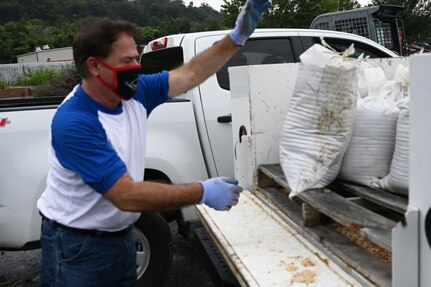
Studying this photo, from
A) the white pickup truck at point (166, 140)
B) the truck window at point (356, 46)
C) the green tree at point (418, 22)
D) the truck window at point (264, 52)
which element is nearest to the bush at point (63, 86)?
the white pickup truck at point (166, 140)

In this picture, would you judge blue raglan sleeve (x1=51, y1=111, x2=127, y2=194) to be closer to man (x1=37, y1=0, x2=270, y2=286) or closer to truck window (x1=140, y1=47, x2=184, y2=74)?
man (x1=37, y1=0, x2=270, y2=286)

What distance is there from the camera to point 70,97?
2.11m

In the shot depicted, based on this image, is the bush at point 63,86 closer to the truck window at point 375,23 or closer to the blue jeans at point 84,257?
the blue jeans at point 84,257

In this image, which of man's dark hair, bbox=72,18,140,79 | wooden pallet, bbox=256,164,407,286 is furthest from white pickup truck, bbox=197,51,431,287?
man's dark hair, bbox=72,18,140,79

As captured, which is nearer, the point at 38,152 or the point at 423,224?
the point at 423,224

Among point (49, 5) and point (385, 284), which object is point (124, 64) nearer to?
point (385, 284)

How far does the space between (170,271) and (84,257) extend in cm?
226

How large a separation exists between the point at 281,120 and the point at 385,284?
4.63 ft

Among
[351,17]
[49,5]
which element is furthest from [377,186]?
[49,5]

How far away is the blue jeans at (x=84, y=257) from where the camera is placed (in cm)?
212

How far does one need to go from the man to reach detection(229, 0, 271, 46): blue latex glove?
0.63 metres

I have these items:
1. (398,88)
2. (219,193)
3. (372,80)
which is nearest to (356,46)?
A: (372,80)

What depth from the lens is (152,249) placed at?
3475 mm

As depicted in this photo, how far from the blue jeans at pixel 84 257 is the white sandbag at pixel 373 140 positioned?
1215 millimetres
